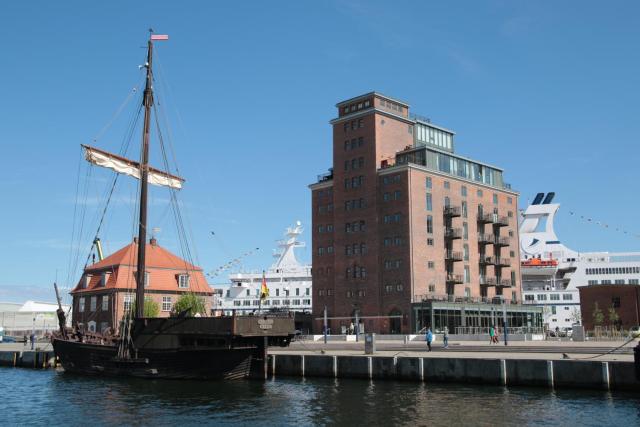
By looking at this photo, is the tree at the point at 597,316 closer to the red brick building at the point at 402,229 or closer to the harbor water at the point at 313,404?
the red brick building at the point at 402,229

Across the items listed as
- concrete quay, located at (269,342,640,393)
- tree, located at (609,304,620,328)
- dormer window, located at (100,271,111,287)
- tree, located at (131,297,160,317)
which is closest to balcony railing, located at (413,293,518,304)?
tree, located at (609,304,620,328)

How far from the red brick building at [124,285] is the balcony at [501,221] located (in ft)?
143

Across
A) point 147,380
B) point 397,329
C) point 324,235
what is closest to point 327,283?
point 324,235

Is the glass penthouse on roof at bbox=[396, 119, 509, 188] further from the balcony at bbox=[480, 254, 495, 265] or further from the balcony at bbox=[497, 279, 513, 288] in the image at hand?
the balcony at bbox=[497, 279, 513, 288]

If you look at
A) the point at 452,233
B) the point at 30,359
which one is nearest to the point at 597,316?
the point at 452,233

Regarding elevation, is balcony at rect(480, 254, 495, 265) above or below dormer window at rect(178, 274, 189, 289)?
above

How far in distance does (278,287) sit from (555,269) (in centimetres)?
5735

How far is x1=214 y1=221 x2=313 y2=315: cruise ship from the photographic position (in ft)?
453

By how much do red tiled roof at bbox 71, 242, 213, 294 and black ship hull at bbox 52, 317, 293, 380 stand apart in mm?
32950

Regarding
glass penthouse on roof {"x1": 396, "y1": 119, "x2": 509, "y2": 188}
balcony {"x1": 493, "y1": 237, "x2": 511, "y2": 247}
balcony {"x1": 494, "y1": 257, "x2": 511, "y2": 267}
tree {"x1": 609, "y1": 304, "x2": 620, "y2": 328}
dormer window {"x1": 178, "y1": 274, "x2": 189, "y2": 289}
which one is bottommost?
tree {"x1": 609, "y1": 304, "x2": 620, "y2": 328}

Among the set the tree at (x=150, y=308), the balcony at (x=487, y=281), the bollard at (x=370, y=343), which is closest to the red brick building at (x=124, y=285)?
the tree at (x=150, y=308)

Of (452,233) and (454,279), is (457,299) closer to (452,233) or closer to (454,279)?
(454,279)

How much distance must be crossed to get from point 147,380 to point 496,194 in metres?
70.9

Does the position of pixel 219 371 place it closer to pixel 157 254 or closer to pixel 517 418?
pixel 517 418
